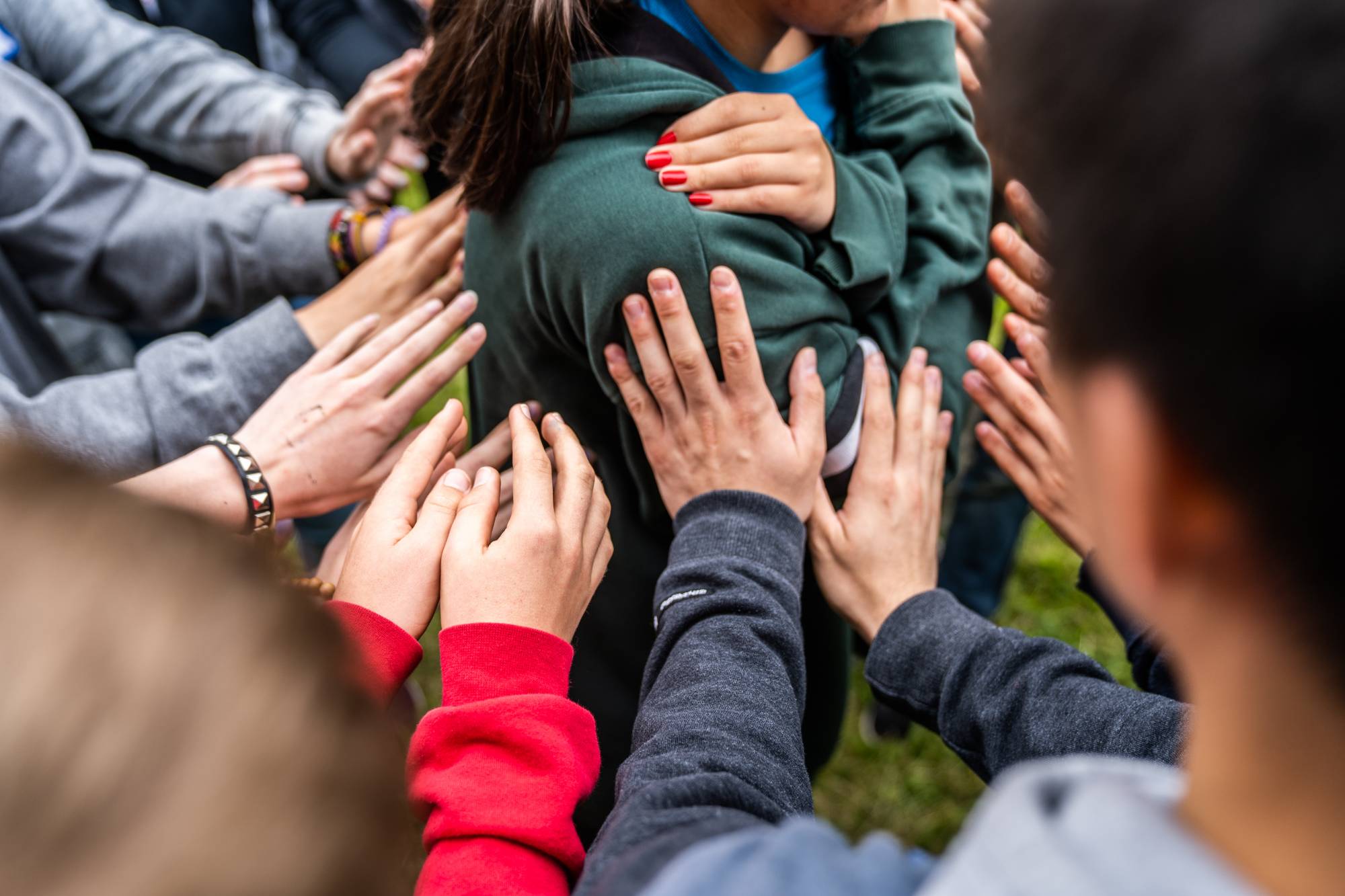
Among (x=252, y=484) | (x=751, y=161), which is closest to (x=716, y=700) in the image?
(x=751, y=161)

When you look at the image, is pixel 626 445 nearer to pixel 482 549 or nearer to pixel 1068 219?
pixel 482 549

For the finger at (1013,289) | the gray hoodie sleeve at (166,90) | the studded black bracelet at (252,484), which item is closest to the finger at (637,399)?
the studded black bracelet at (252,484)

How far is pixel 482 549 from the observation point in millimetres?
804

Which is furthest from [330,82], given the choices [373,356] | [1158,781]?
[1158,781]

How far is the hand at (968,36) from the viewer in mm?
1312

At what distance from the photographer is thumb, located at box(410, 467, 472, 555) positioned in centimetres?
83

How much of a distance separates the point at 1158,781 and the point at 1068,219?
28cm

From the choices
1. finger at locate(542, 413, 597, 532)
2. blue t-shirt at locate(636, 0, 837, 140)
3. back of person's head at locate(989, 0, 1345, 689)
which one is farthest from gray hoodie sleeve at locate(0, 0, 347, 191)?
back of person's head at locate(989, 0, 1345, 689)

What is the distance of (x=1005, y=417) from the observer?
4.09 ft

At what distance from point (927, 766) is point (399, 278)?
161cm

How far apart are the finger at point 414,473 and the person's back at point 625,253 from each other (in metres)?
0.15

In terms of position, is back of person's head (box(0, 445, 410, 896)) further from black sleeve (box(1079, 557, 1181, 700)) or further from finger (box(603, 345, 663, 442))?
black sleeve (box(1079, 557, 1181, 700))

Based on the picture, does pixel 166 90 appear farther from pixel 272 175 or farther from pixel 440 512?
pixel 440 512

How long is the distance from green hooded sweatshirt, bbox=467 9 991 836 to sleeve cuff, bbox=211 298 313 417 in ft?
0.88
